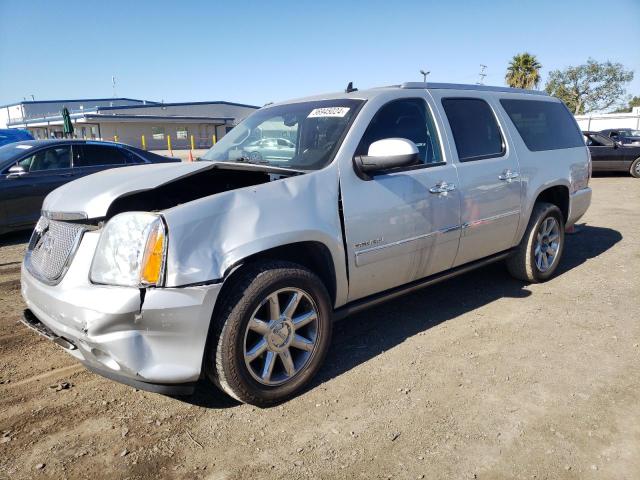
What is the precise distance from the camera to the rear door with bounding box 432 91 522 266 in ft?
12.7

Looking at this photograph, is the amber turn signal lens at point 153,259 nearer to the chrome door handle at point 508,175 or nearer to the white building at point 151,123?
the chrome door handle at point 508,175

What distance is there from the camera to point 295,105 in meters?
3.91

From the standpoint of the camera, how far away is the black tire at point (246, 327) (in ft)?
8.41

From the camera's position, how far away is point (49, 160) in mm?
7602

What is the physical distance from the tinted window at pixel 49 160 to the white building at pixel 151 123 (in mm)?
32887

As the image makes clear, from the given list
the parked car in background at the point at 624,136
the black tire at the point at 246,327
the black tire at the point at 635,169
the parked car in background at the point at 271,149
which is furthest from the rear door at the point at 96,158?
the black tire at the point at 635,169

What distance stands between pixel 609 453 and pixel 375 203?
189 centimetres

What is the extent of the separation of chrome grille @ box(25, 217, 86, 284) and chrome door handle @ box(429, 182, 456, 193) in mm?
2385

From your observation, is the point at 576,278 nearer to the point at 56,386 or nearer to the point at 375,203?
the point at 375,203

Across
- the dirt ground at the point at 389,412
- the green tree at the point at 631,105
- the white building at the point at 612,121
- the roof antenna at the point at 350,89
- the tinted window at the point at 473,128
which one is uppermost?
the green tree at the point at 631,105

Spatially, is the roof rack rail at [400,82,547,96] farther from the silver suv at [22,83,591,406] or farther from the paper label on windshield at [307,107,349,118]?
the paper label on windshield at [307,107,349,118]

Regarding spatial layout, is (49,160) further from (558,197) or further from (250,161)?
(558,197)

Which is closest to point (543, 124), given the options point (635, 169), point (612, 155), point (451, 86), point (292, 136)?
point (451, 86)

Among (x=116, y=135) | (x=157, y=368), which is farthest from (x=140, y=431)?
(x=116, y=135)
